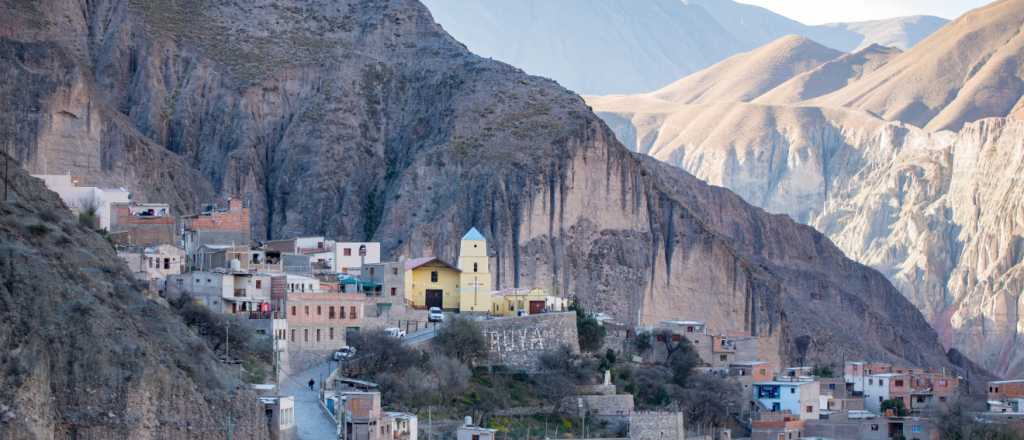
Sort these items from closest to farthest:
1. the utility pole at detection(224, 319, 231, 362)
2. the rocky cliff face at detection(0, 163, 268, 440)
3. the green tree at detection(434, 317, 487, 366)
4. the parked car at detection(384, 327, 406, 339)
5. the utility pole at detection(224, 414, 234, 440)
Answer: the rocky cliff face at detection(0, 163, 268, 440) < the utility pole at detection(224, 414, 234, 440) < the utility pole at detection(224, 319, 231, 362) < the parked car at detection(384, 327, 406, 339) < the green tree at detection(434, 317, 487, 366)

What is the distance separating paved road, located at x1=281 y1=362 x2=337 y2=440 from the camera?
2532 inches

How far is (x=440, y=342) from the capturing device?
7731 cm

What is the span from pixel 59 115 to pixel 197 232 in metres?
17.5

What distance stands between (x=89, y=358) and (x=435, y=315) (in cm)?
2454

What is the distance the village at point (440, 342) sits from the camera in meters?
69.9

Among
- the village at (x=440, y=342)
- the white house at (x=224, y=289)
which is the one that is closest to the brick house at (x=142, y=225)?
the village at (x=440, y=342)

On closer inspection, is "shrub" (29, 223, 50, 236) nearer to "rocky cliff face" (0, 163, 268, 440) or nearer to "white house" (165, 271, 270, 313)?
"rocky cliff face" (0, 163, 268, 440)

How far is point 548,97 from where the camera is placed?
113812 millimetres

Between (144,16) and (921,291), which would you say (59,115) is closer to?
(144,16)

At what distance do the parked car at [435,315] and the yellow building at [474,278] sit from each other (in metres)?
1.57

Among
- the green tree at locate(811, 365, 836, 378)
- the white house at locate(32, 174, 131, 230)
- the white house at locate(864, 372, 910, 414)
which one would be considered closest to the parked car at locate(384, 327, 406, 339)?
the white house at locate(32, 174, 131, 230)

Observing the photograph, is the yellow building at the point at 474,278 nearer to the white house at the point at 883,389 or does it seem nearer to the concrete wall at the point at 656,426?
the concrete wall at the point at 656,426

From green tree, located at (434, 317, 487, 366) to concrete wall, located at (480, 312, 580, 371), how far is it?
3.03 ft

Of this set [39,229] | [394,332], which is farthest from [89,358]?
[394,332]
